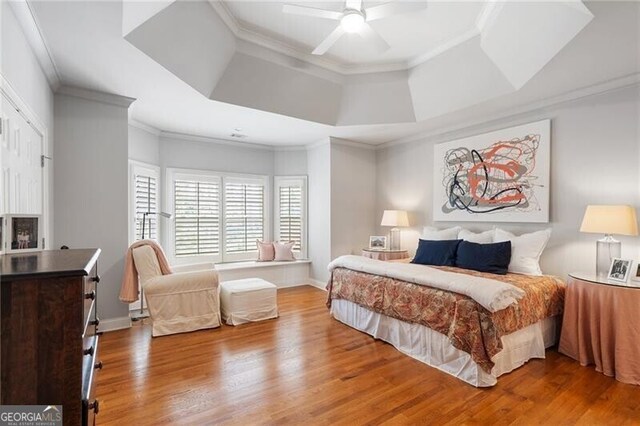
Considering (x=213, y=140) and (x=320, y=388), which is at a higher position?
(x=213, y=140)

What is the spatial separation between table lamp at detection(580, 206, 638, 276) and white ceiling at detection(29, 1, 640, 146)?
4.36 feet

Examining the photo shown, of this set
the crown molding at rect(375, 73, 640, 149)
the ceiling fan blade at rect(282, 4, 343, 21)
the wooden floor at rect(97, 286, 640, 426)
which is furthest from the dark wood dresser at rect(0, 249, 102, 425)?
the crown molding at rect(375, 73, 640, 149)

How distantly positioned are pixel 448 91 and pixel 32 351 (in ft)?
13.8

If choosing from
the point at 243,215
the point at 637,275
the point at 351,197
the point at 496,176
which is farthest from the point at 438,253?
the point at 243,215

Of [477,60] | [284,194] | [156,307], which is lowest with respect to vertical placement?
[156,307]

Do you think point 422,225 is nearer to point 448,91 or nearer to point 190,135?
point 448,91

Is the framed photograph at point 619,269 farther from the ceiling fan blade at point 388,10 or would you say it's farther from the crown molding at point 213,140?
the crown molding at point 213,140

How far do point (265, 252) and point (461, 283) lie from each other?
149 inches

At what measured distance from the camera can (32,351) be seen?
1079 millimetres

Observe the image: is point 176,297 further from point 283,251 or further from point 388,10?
point 388,10

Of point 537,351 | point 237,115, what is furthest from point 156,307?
point 537,351

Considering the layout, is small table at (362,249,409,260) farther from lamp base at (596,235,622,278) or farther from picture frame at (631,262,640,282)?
picture frame at (631,262,640,282)

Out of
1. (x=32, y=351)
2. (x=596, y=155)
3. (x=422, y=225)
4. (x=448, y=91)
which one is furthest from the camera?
(x=422, y=225)

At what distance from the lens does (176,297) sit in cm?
358
